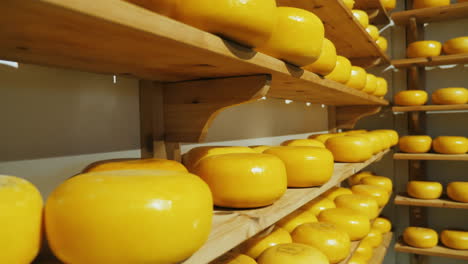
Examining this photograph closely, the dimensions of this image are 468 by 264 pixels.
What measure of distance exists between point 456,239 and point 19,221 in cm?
273

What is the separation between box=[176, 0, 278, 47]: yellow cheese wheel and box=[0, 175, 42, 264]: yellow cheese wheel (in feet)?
1.06

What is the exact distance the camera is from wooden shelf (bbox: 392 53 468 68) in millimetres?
2572

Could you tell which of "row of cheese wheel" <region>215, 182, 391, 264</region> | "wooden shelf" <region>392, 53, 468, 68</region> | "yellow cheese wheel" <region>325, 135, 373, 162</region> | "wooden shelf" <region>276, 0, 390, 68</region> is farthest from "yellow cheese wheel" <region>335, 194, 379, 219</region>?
"wooden shelf" <region>392, 53, 468, 68</region>

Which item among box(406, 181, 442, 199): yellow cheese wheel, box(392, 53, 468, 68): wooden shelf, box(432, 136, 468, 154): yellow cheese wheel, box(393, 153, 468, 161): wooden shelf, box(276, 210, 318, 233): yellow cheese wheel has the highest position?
box(392, 53, 468, 68): wooden shelf

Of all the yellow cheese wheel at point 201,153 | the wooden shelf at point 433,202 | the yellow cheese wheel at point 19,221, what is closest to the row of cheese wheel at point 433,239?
the wooden shelf at point 433,202

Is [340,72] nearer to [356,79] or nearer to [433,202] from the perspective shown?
[356,79]

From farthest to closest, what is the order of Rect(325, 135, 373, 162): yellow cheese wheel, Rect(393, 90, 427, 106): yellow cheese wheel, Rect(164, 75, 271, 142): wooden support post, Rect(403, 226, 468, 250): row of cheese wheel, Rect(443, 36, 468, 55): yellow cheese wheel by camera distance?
Rect(393, 90, 427, 106): yellow cheese wheel < Rect(443, 36, 468, 55): yellow cheese wheel < Rect(403, 226, 468, 250): row of cheese wheel < Rect(325, 135, 373, 162): yellow cheese wheel < Rect(164, 75, 271, 142): wooden support post

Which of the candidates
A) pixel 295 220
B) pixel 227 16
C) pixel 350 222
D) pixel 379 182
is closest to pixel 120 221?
pixel 227 16

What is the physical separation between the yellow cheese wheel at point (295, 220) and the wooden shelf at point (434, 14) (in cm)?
206

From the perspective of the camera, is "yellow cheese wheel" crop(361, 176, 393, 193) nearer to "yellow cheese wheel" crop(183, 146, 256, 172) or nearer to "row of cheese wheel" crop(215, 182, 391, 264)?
"row of cheese wheel" crop(215, 182, 391, 264)

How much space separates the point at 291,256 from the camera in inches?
32.9

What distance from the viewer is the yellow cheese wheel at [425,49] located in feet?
8.78

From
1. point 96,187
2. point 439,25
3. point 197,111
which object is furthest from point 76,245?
point 439,25

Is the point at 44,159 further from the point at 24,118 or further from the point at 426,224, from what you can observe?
the point at 426,224
